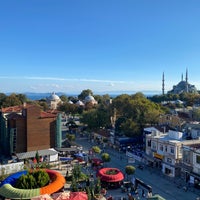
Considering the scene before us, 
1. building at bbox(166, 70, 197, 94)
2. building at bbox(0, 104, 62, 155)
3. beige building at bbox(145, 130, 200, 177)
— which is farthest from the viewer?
building at bbox(166, 70, 197, 94)

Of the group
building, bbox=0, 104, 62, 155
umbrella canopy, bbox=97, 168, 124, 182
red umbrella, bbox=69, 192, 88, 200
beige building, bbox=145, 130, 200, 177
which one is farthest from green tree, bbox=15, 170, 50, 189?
beige building, bbox=145, 130, 200, 177

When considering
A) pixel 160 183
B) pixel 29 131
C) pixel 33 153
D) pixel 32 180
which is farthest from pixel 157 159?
pixel 29 131

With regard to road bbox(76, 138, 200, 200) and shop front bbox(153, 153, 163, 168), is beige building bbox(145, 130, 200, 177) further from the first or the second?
road bbox(76, 138, 200, 200)

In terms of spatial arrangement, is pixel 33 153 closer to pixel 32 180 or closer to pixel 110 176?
pixel 32 180

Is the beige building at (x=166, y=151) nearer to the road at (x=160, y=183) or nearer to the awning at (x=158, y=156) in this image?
the awning at (x=158, y=156)

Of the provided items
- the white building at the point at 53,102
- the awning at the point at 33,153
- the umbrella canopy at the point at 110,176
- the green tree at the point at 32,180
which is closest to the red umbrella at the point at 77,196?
the green tree at the point at 32,180

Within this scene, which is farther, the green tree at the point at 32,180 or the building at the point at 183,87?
the building at the point at 183,87

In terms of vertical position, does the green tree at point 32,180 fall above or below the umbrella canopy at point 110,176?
above

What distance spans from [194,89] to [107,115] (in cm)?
11803

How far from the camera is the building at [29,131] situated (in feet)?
134

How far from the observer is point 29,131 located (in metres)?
41.5

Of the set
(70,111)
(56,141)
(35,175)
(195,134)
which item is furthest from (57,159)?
(70,111)

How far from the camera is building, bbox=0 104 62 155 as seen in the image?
40906 mm

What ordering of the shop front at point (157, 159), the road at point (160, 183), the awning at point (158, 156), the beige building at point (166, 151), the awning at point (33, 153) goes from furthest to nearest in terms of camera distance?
the awning at point (33, 153) < the shop front at point (157, 159) < the awning at point (158, 156) < the beige building at point (166, 151) < the road at point (160, 183)
